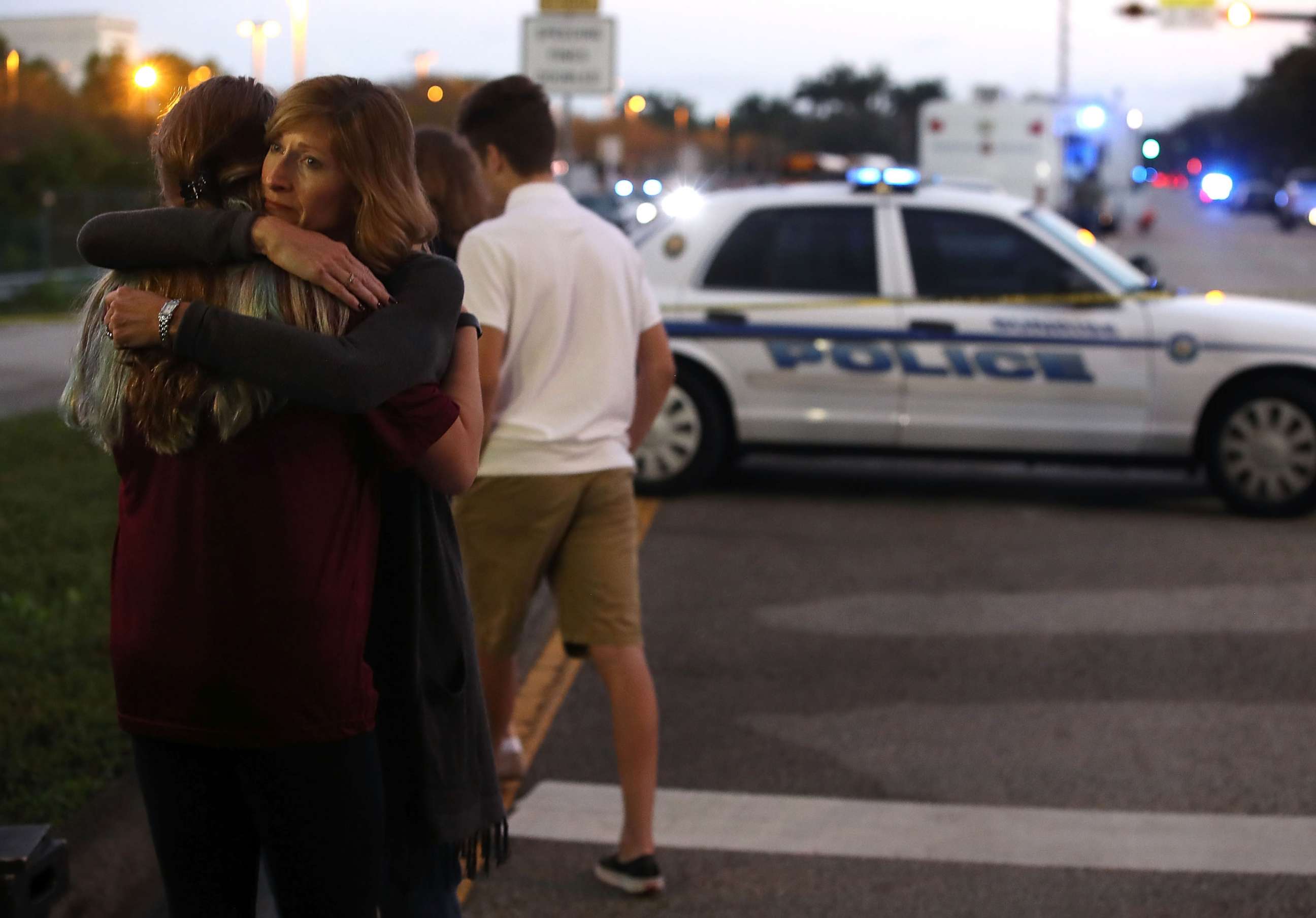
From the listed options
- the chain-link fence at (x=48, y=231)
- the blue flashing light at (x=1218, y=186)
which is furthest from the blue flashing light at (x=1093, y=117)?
→ the chain-link fence at (x=48, y=231)

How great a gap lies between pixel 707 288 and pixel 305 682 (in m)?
7.46

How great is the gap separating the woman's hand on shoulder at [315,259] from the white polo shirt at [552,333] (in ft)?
5.82

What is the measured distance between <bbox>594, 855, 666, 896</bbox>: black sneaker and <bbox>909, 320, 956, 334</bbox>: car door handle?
5647 mm

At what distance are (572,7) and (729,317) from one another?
614 centimetres

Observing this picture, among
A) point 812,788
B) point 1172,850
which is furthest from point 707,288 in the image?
point 1172,850

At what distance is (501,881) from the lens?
438 centimetres

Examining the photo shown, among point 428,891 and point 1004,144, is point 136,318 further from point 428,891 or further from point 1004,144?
point 1004,144

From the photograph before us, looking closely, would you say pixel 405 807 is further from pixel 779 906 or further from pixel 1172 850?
pixel 1172 850

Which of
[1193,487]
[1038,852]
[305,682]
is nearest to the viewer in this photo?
[305,682]

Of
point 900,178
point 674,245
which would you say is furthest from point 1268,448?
point 674,245

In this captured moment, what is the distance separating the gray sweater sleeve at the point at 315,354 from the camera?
7.75 feet

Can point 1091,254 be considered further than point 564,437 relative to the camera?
Yes

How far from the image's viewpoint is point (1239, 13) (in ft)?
99.7

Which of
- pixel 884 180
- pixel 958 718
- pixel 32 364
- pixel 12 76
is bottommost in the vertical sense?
pixel 958 718
